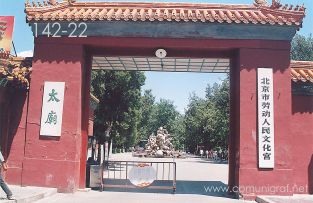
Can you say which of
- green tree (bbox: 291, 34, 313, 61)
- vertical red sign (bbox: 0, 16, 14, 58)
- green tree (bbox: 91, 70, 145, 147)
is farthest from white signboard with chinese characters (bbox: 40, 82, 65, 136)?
green tree (bbox: 291, 34, 313, 61)

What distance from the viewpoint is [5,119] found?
1146cm

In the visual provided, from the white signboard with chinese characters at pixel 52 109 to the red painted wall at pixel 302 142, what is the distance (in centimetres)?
700

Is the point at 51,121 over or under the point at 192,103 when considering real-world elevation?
under

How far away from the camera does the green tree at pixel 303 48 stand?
42.0 meters

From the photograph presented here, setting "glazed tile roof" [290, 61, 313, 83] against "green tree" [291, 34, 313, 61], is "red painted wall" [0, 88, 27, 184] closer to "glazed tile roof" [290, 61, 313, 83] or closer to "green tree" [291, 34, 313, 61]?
"glazed tile roof" [290, 61, 313, 83]

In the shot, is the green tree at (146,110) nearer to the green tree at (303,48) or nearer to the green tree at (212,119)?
the green tree at (212,119)

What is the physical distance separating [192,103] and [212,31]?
54636 millimetres

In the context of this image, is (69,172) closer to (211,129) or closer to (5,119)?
(5,119)

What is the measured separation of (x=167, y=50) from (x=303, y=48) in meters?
34.6

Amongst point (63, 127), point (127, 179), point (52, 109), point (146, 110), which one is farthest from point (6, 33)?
point (146, 110)

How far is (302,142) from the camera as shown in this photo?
37.7 feet

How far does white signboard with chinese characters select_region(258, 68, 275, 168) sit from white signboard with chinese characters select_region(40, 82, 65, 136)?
19.0 ft

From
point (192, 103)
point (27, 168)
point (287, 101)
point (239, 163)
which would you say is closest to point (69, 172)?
point (27, 168)

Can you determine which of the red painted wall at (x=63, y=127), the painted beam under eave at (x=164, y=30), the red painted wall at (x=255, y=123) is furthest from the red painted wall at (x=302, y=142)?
the red painted wall at (x=63, y=127)
